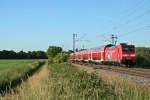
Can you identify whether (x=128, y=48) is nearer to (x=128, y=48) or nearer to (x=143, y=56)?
(x=128, y=48)

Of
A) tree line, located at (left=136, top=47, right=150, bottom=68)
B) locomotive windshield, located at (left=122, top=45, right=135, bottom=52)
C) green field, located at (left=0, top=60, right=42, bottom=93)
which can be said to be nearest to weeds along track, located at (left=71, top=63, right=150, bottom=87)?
green field, located at (left=0, top=60, right=42, bottom=93)

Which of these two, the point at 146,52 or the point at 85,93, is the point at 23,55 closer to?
the point at 146,52

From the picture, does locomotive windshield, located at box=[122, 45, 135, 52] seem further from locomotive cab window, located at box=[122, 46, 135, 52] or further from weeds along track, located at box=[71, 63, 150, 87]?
weeds along track, located at box=[71, 63, 150, 87]

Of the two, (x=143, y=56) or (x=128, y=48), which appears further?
(x=143, y=56)

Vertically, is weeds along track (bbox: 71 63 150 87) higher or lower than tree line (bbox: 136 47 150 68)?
lower

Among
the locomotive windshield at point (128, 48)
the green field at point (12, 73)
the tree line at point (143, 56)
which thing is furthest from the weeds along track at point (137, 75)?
the tree line at point (143, 56)

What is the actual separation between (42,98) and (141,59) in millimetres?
52544

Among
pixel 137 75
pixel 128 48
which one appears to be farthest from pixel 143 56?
pixel 137 75

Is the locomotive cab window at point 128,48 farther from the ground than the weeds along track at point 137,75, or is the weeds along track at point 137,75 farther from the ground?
the locomotive cab window at point 128,48

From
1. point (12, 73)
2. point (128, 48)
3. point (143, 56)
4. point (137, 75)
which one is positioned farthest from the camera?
point (143, 56)

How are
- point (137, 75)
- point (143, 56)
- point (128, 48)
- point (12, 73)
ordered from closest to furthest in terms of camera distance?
point (137, 75) < point (12, 73) < point (128, 48) < point (143, 56)

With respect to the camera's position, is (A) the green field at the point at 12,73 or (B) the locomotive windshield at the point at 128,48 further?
(B) the locomotive windshield at the point at 128,48

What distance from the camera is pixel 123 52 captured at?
51281mm

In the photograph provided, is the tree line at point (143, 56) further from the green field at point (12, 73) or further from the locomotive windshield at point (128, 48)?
the green field at point (12, 73)
